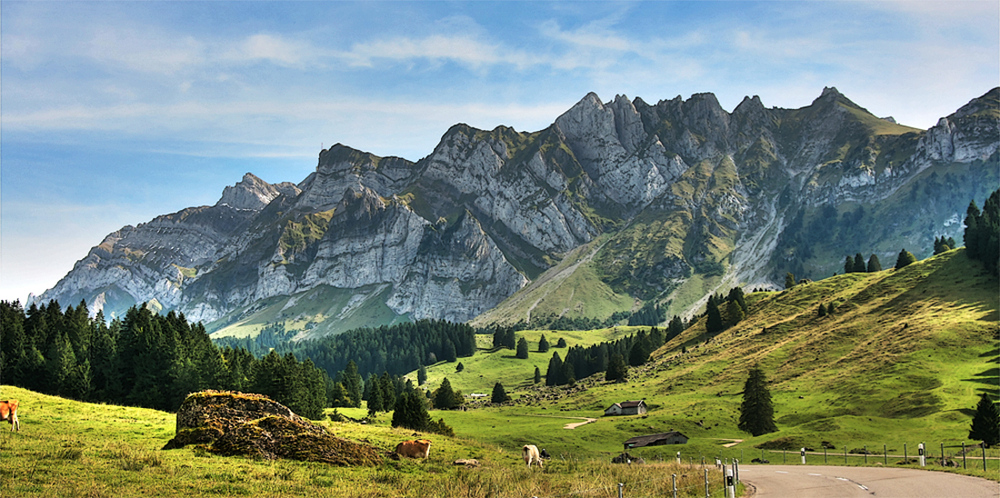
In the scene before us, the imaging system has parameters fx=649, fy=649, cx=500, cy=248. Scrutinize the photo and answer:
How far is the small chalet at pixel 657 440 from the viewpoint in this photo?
9019cm

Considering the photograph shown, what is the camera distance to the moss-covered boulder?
3419cm

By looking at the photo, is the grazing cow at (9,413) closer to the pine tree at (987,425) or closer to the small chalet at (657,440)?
the small chalet at (657,440)

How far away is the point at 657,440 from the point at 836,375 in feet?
166

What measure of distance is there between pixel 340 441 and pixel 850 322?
143 m

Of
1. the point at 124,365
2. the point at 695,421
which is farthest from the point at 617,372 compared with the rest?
the point at 124,365

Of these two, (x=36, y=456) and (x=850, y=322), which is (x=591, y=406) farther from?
(x=36, y=456)

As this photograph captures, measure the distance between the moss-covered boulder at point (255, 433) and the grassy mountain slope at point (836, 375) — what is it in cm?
5956

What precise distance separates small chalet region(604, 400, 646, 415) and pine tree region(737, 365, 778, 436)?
29007mm

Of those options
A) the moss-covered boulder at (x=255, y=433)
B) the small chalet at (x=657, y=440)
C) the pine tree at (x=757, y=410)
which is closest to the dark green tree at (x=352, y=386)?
the small chalet at (x=657, y=440)

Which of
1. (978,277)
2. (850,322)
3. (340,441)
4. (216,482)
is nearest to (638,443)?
(340,441)

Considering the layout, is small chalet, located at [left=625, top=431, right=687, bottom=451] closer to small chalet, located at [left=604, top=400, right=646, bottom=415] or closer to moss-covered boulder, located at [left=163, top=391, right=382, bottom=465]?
small chalet, located at [left=604, top=400, right=646, bottom=415]

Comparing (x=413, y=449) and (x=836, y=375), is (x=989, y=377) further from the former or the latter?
(x=413, y=449)

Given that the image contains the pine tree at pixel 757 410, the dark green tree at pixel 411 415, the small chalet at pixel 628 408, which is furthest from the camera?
the small chalet at pixel 628 408

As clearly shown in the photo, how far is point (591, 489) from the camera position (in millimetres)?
30141
